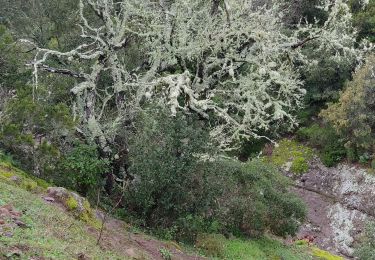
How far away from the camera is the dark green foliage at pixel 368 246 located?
16.4 m

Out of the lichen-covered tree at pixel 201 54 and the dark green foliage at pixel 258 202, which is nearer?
the lichen-covered tree at pixel 201 54

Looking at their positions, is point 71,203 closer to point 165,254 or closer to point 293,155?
point 165,254

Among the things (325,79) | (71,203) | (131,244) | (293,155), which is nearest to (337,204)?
(293,155)

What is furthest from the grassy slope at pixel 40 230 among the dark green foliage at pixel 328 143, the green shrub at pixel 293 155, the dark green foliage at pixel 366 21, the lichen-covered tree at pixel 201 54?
the dark green foliage at pixel 366 21

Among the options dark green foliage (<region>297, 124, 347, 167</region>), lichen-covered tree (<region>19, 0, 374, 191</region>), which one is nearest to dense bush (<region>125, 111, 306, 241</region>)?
lichen-covered tree (<region>19, 0, 374, 191</region>)

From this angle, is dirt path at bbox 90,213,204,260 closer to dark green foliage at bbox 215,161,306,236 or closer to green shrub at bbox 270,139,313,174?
dark green foliage at bbox 215,161,306,236

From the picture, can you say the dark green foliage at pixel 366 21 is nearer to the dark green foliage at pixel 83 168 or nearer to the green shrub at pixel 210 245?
the green shrub at pixel 210 245

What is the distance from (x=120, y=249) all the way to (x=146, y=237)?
2518 millimetres

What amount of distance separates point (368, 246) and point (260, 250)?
4874 millimetres

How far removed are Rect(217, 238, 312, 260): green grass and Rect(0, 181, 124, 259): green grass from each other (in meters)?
4.99

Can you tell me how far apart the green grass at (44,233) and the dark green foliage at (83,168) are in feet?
8.94

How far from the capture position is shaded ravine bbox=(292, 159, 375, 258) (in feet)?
74.8

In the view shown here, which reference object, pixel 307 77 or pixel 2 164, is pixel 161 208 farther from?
pixel 307 77

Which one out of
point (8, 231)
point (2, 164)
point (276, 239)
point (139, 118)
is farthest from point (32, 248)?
point (276, 239)
